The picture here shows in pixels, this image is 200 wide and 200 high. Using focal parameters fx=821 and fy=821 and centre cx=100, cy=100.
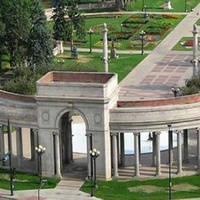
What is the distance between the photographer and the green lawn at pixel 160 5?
157 metres

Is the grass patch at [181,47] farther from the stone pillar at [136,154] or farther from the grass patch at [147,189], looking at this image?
the stone pillar at [136,154]

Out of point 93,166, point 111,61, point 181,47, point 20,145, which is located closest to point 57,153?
point 93,166

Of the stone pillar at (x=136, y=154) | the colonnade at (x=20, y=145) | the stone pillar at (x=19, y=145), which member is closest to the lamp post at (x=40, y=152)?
the colonnade at (x=20, y=145)

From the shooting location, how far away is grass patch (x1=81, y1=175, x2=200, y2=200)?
65.4 meters

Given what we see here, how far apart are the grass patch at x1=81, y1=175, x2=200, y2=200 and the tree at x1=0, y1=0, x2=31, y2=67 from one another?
139ft

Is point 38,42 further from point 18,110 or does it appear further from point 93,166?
point 93,166

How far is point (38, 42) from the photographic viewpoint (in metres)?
109

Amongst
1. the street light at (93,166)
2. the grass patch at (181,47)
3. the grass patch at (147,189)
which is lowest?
the grass patch at (147,189)

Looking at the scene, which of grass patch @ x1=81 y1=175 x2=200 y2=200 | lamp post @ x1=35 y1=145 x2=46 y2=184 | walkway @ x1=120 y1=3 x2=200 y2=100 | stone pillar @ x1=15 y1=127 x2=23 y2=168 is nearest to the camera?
grass patch @ x1=81 y1=175 x2=200 y2=200

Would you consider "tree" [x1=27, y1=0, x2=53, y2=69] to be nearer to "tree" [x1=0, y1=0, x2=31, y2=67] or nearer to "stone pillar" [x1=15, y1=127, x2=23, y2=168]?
"tree" [x1=0, y1=0, x2=31, y2=67]

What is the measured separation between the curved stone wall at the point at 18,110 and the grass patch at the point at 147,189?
7.49 metres

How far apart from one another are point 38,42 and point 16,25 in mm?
3952

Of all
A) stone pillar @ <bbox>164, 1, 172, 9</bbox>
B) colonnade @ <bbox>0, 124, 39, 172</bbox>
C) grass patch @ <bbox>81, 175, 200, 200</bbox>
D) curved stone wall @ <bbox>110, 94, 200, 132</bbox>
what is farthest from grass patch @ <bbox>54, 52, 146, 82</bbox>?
grass patch @ <bbox>81, 175, 200, 200</bbox>

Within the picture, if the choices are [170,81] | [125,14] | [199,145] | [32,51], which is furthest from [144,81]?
[125,14]
